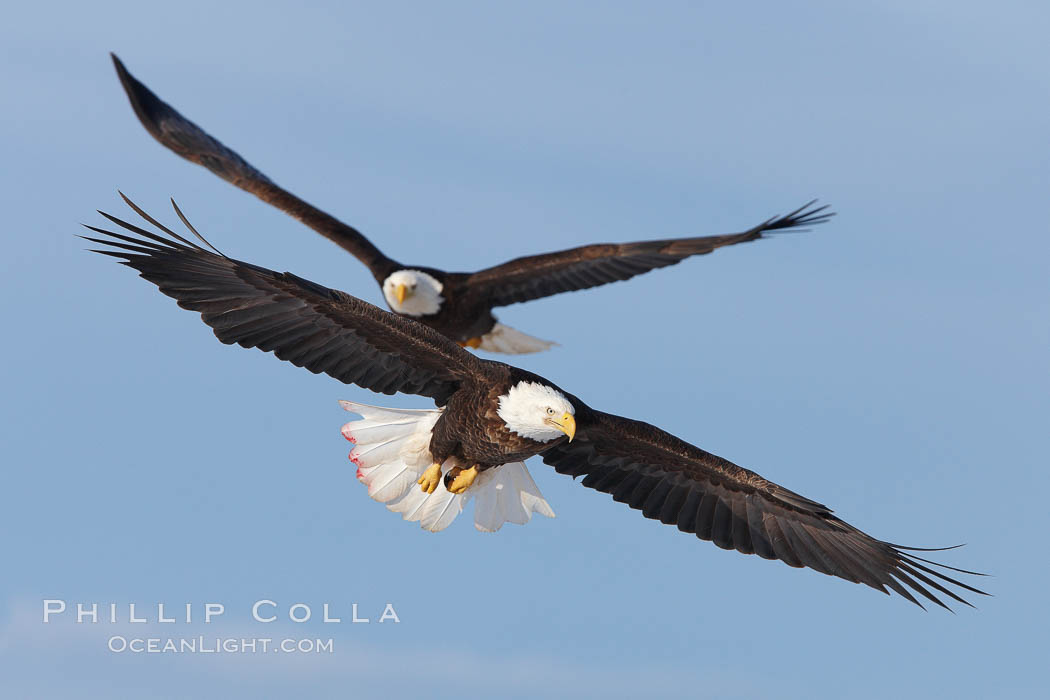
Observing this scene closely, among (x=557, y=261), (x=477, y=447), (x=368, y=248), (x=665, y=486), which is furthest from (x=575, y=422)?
(x=368, y=248)

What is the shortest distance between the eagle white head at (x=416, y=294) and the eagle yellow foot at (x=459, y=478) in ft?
10.5

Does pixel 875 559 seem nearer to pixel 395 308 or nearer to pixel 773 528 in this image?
pixel 773 528

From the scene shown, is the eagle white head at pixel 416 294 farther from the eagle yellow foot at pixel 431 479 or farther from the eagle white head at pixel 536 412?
the eagle white head at pixel 536 412

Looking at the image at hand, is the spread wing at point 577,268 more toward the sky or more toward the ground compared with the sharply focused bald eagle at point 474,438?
more toward the sky

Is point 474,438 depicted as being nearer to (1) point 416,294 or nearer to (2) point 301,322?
(2) point 301,322

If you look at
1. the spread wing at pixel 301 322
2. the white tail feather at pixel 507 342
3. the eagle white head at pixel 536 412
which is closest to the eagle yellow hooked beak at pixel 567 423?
the eagle white head at pixel 536 412

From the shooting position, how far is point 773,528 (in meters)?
8.19

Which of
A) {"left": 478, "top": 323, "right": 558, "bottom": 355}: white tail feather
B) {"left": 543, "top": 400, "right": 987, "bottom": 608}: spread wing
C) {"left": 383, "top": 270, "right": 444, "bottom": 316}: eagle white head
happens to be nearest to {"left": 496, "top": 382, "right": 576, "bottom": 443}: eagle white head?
{"left": 543, "top": 400, "right": 987, "bottom": 608}: spread wing

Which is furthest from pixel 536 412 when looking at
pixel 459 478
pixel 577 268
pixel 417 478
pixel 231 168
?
pixel 231 168

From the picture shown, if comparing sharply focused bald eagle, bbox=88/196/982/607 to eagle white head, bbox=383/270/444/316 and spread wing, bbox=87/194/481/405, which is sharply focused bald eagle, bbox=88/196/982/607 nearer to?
spread wing, bbox=87/194/481/405

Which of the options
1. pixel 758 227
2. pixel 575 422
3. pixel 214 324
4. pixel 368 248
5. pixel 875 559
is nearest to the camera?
pixel 214 324

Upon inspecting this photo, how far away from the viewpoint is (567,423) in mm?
7145

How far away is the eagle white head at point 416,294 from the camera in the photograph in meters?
11.2

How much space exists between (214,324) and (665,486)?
3.03 m
